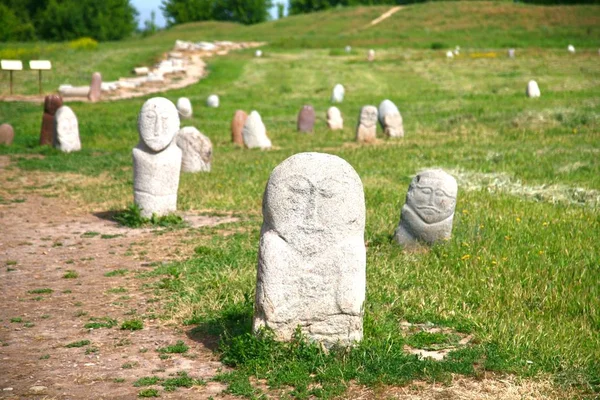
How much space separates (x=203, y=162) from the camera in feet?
60.5

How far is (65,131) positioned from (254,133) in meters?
5.15

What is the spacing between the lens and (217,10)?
10488 centimetres

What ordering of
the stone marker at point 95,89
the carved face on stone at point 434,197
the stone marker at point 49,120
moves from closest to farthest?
the carved face on stone at point 434,197 → the stone marker at point 49,120 → the stone marker at point 95,89

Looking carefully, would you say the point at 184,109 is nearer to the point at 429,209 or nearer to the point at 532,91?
the point at 532,91

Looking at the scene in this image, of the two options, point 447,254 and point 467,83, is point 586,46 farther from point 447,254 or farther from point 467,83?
point 447,254

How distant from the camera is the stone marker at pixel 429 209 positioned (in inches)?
431

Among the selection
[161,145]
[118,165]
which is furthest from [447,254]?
[118,165]

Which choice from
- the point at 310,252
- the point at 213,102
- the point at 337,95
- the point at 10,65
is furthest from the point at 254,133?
the point at 10,65

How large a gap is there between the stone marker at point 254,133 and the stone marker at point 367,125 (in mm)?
2801

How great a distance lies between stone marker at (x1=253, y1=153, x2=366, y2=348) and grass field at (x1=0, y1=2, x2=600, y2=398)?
0.28m

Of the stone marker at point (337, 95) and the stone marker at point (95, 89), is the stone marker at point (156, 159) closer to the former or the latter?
the stone marker at point (337, 95)

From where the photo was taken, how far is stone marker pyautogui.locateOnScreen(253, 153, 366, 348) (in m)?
7.25

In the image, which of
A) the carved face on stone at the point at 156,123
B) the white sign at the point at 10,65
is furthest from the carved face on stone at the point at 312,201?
the white sign at the point at 10,65

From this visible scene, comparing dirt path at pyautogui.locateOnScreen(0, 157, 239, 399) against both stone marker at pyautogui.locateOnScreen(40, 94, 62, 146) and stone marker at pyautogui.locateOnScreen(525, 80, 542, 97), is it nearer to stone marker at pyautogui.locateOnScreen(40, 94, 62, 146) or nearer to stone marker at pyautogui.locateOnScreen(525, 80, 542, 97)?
stone marker at pyautogui.locateOnScreen(40, 94, 62, 146)
